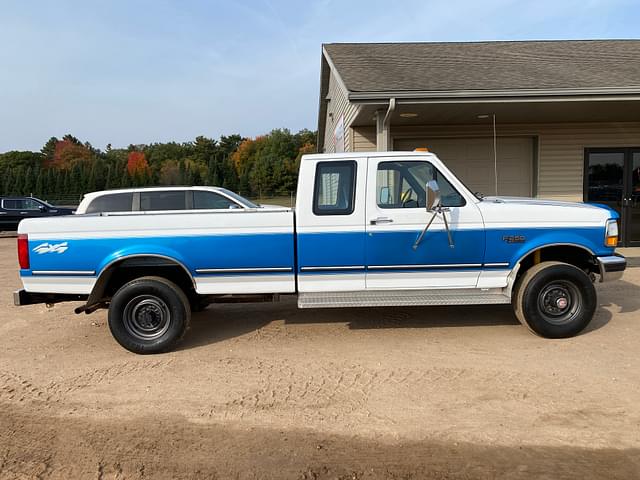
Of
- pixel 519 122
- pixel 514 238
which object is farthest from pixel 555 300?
pixel 519 122

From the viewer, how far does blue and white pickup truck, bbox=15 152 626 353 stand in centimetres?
510

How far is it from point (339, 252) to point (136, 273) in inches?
87.8

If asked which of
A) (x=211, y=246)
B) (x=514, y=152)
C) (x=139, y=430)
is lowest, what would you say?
(x=139, y=430)

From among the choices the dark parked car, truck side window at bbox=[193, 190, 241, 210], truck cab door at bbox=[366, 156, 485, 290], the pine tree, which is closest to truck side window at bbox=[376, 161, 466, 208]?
truck cab door at bbox=[366, 156, 485, 290]

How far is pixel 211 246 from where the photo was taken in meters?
5.11

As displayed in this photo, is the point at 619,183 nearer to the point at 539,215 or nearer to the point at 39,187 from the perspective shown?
the point at 539,215

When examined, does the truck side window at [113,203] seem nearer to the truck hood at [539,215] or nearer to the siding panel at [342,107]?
the siding panel at [342,107]

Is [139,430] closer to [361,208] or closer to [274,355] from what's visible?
[274,355]

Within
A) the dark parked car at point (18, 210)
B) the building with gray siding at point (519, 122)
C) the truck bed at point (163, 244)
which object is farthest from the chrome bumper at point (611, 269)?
the dark parked car at point (18, 210)

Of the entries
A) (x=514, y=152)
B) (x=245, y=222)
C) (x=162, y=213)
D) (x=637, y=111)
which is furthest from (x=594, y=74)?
(x=162, y=213)

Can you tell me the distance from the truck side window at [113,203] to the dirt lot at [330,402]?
10.5 ft

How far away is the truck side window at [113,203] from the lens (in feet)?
29.7

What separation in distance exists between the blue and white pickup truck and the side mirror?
206 mm

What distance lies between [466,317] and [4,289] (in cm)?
784
